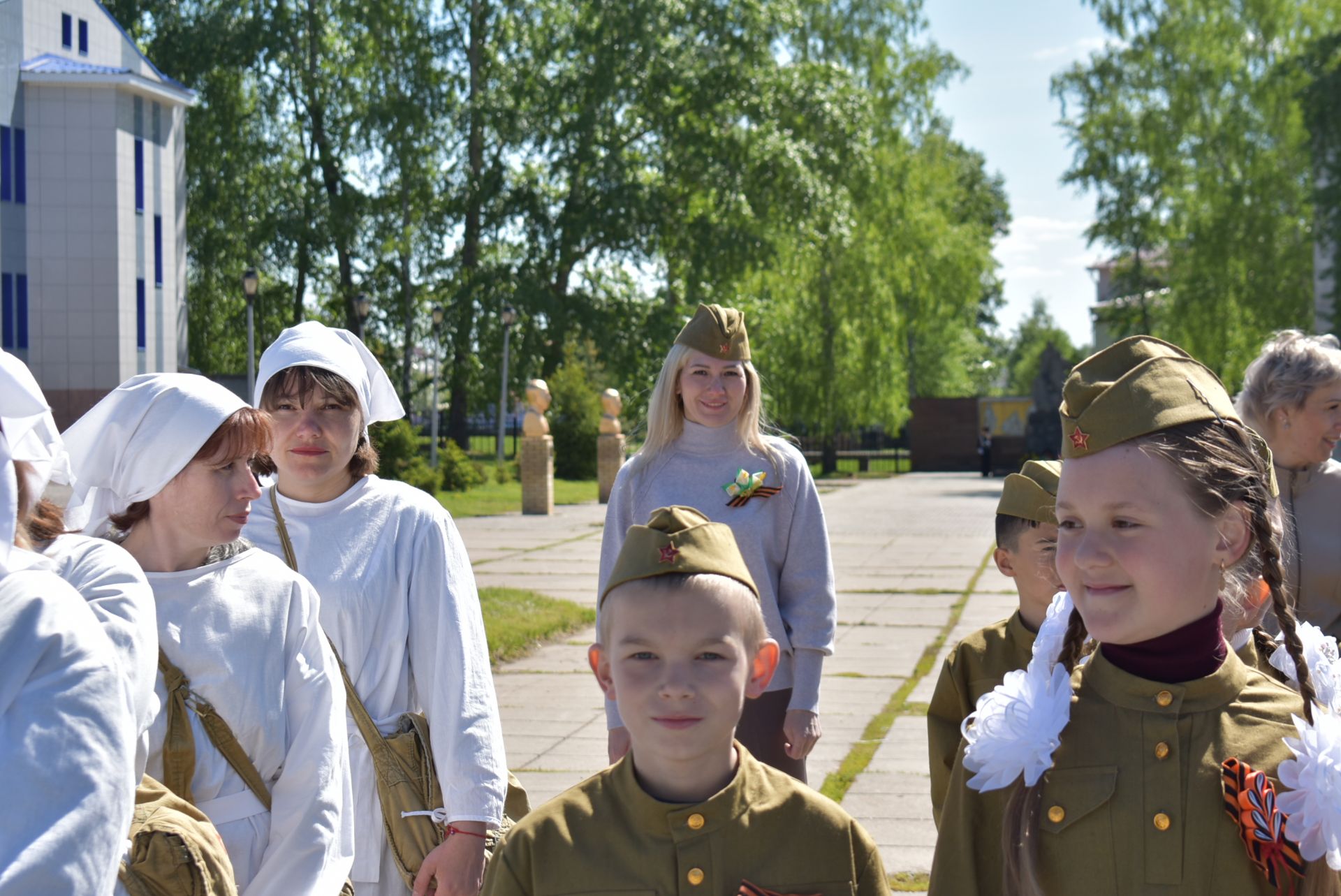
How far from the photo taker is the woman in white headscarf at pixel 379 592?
3.06 metres

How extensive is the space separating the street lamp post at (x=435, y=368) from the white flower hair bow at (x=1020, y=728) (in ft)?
99.3

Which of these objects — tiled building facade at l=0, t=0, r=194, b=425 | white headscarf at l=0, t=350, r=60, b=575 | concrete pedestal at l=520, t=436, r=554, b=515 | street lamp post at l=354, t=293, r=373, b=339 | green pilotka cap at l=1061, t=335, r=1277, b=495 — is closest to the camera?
white headscarf at l=0, t=350, r=60, b=575

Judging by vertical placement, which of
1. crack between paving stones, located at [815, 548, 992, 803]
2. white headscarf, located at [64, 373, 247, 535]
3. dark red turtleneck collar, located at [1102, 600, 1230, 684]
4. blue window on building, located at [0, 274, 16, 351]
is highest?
blue window on building, located at [0, 274, 16, 351]

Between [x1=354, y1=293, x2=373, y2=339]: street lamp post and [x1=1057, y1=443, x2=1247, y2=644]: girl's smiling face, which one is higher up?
[x1=354, y1=293, x2=373, y2=339]: street lamp post

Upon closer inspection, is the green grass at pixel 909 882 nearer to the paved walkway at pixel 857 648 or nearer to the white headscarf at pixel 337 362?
the paved walkway at pixel 857 648

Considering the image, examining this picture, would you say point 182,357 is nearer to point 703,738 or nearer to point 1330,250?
point 1330,250

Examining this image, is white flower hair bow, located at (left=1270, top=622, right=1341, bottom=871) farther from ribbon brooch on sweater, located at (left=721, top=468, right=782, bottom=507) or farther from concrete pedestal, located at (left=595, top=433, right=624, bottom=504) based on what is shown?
concrete pedestal, located at (left=595, top=433, right=624, bottom=504)

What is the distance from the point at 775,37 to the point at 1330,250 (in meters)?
15.8

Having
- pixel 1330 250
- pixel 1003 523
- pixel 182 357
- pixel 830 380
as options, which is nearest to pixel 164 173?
pixel 182 357

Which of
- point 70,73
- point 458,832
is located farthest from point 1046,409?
point 458,832

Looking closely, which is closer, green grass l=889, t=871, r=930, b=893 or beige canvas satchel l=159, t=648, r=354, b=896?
beige canvas satchel l=159, t=648, r=354, b=896

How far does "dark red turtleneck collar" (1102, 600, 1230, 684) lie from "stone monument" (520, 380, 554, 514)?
22037mm

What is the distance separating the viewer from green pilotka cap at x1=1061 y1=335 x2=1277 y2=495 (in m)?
2.02

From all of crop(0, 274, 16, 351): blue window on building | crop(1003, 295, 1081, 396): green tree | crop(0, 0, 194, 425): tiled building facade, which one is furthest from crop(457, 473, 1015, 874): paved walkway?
crop(1003, 295, 1081, 396): green tree
